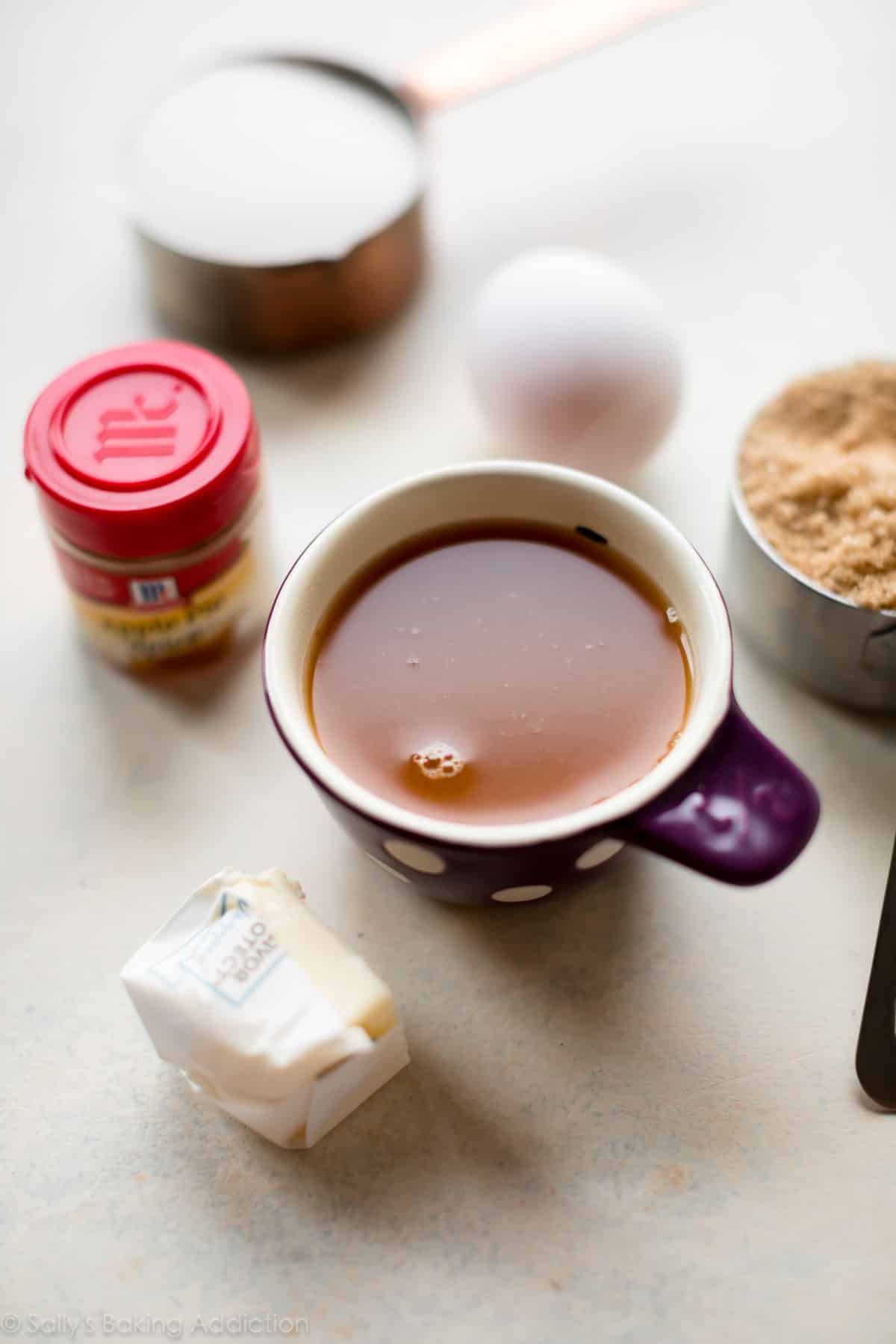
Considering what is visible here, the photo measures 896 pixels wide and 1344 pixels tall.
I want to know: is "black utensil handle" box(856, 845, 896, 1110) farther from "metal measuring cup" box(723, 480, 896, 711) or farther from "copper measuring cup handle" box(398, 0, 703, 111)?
"copper measuring cup handle" box(398, 0, 703, 111)

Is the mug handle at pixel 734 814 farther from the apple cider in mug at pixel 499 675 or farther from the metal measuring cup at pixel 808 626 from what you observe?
the metal measuring cup at pixel 808 626

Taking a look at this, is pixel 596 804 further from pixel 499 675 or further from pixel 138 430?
pixel 138 430

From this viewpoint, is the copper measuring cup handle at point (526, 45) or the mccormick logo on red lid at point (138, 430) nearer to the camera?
the mccormick logo on red lid at point (138, 430)

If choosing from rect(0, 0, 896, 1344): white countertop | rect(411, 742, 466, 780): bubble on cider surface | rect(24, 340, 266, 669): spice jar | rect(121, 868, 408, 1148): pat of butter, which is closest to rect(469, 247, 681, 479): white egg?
rect(0, 0, 896, 1344): white countertop

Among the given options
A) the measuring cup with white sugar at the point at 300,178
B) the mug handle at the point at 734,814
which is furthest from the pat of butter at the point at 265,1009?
the measuring cup with white sugar at the point at 300,178

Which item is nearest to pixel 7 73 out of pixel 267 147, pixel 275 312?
pixel 267 147
